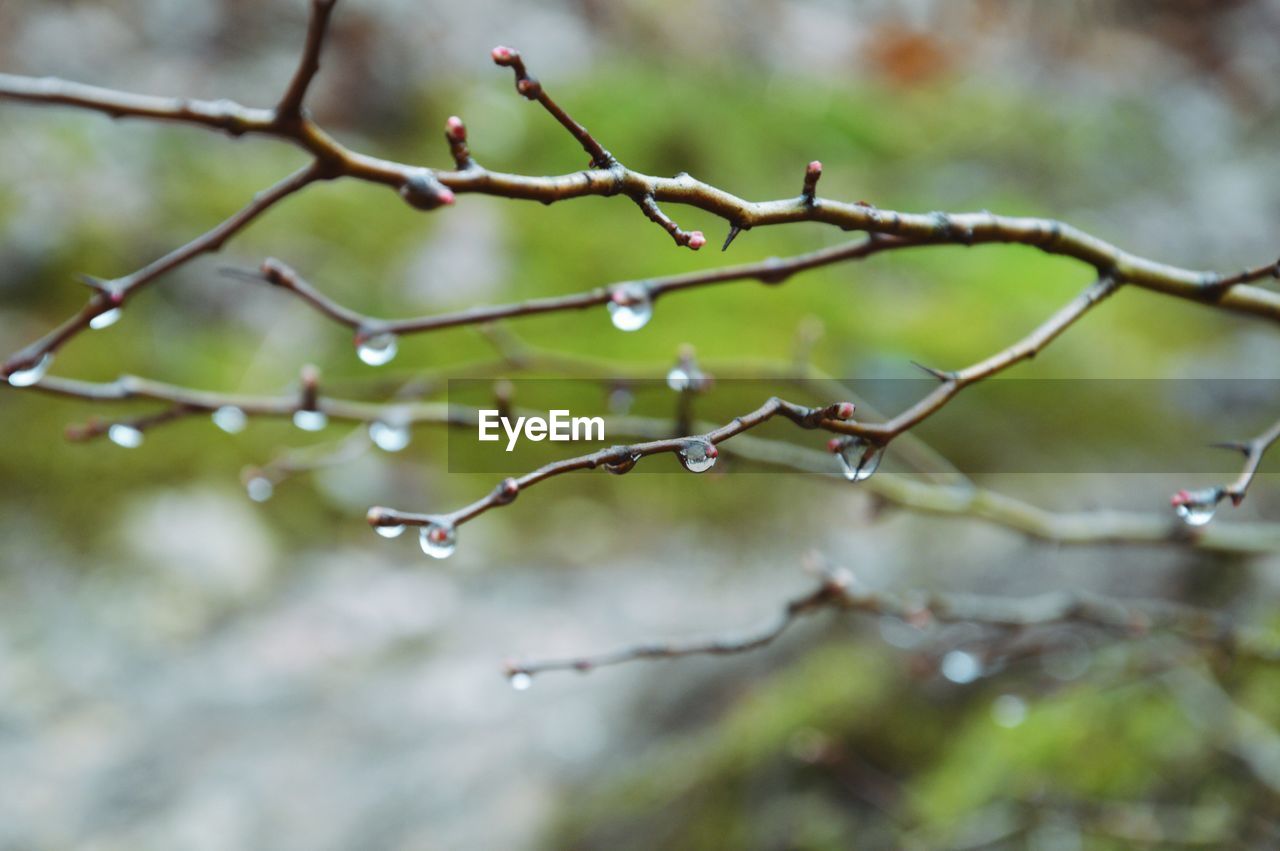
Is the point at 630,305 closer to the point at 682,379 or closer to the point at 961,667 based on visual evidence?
the point at 682,379

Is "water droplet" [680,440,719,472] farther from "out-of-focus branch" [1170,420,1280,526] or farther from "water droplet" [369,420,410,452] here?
"water droplet" [369,420,410,452]

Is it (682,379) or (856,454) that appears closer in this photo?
(856,454)

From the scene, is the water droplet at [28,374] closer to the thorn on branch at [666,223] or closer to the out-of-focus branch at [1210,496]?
the thorn on branch at [666,223]

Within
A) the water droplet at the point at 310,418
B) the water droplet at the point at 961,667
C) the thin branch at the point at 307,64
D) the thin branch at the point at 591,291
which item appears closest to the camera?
the thin branch at the point at 307,64

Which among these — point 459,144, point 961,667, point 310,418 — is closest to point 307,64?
point 459,144

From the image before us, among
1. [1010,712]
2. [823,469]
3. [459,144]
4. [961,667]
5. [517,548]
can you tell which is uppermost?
[459,144]

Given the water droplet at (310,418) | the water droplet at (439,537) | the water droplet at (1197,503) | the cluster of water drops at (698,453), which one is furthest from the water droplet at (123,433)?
the water droplet at (1197,503)

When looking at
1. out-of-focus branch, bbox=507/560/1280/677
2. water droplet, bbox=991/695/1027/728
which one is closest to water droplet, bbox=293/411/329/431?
out-of-focus branch, bbox=507/560/1280/677

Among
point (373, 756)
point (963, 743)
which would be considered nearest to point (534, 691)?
point (373, 756)
